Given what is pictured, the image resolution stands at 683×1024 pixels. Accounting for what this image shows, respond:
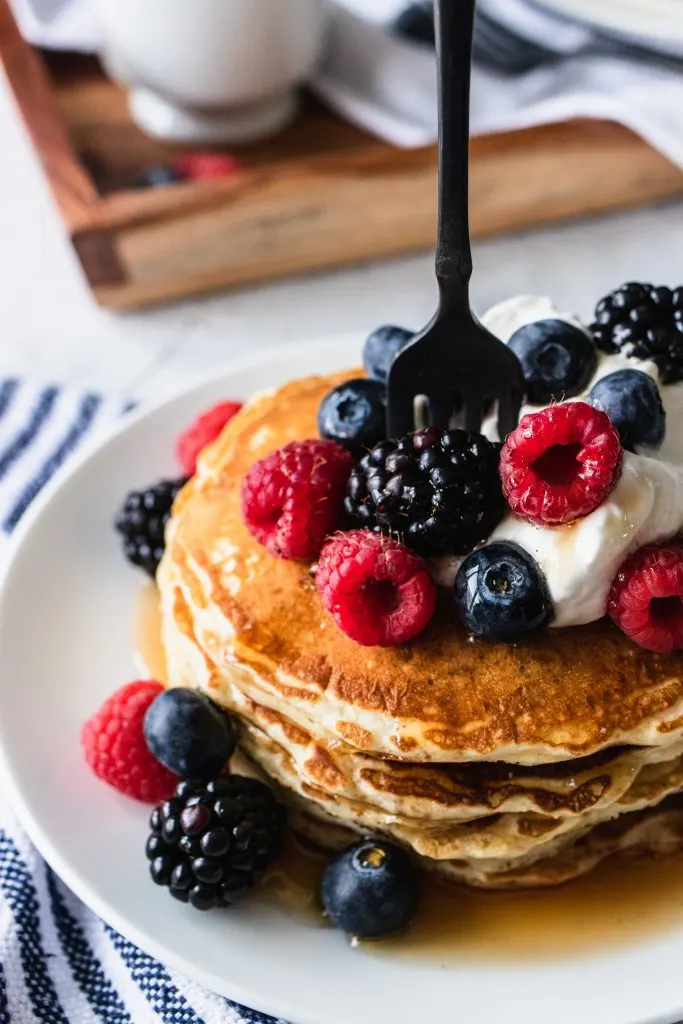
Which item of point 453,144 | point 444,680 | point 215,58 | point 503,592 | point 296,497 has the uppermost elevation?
point 453,144

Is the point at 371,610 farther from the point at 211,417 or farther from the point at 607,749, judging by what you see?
the point at 211,417

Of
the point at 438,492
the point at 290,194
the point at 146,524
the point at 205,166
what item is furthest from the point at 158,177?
the point at 438,492

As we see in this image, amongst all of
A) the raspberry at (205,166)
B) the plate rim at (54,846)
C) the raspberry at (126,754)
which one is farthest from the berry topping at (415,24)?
the raspberry at (126,754)

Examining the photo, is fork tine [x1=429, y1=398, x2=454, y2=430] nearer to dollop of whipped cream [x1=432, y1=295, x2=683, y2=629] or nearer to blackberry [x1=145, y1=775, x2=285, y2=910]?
dollop of whipped cream [x1=432, y1=295, x2=683, y2=629]

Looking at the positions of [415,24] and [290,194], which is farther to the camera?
[415,24]

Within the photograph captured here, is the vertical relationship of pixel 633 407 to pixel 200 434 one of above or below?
above

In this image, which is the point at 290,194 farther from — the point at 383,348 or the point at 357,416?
the point at 357,416

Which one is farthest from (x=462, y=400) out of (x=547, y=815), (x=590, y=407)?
(x=547, y=815)

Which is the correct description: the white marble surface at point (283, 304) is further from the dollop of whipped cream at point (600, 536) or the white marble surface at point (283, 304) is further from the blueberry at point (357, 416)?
the dollop of whipped cream at point (600, 536)
